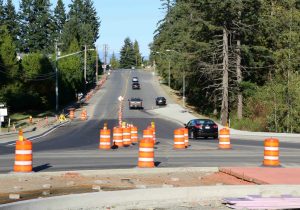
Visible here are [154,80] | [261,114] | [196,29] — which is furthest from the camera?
[154,80]

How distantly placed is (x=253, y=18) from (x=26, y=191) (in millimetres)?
56211

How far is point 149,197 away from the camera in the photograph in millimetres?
12531

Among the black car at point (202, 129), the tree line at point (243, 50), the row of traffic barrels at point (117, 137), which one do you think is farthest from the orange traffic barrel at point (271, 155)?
the tree line at point (243, 50)

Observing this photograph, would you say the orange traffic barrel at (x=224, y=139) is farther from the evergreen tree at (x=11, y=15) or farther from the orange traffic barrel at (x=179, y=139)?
the evergreen tree at (x=11, y=15)

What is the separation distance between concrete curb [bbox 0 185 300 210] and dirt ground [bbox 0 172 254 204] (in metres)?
1.39

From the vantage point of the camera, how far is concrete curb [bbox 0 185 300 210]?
36.8 feet

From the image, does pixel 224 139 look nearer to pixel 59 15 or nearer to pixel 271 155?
pixel 271 155

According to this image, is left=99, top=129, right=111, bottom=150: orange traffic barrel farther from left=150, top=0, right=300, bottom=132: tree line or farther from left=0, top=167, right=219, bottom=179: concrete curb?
left=150, top=0, right=300, bottom=132: tree line

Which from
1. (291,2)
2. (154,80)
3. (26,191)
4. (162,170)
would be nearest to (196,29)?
(291,2)

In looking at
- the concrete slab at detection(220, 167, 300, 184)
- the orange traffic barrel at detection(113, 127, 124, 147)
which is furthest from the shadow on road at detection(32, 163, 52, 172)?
the orange traffic barrel at detection(113, 127, 124, 147)

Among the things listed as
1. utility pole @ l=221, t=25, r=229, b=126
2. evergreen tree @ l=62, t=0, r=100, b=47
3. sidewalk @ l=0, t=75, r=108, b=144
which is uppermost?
evergreen tree @ l=62, t=0, r=100, b=47

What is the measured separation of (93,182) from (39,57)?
74160 millimetres

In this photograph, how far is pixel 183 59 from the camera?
78250 millimetres

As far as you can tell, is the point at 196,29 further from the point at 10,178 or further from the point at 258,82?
the point at 10,178
